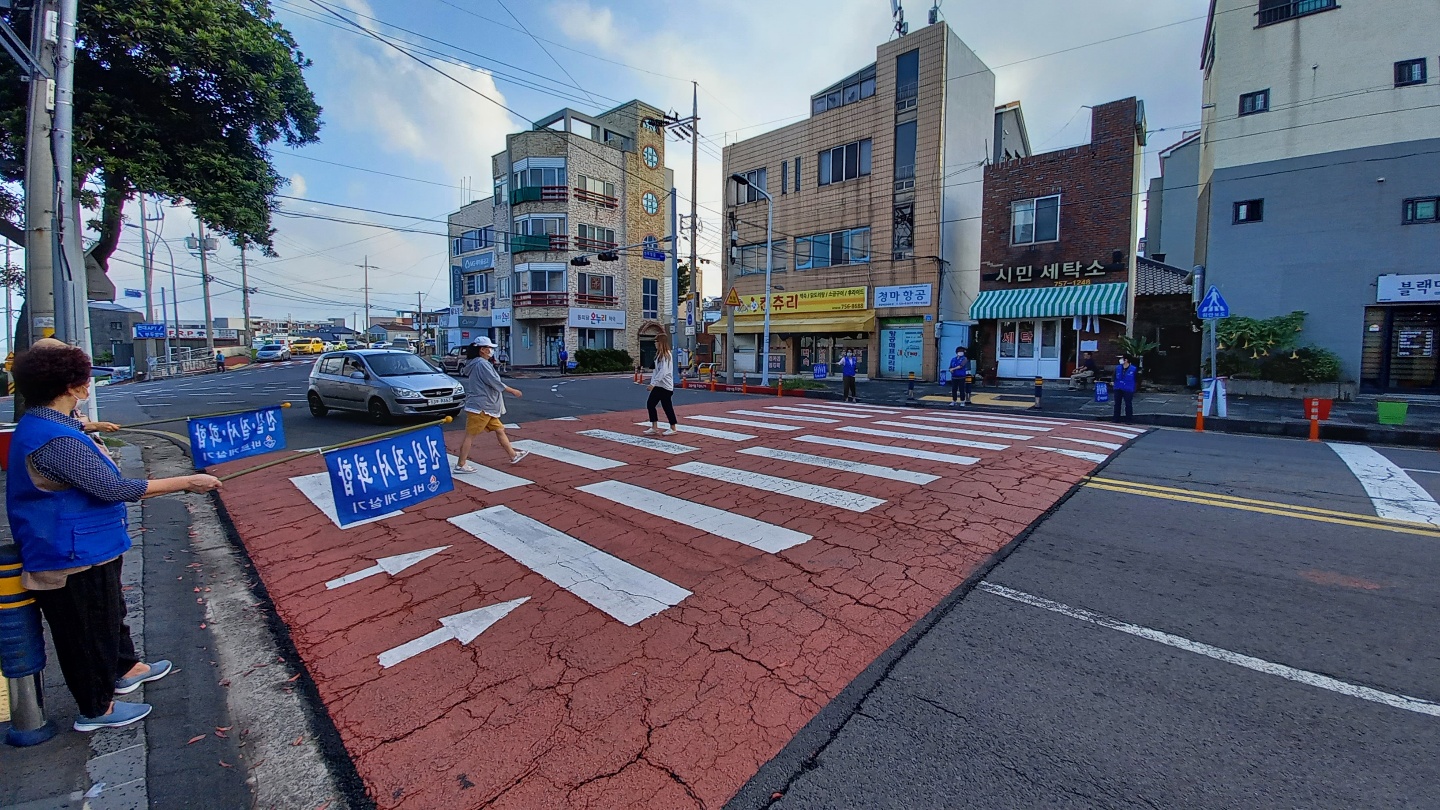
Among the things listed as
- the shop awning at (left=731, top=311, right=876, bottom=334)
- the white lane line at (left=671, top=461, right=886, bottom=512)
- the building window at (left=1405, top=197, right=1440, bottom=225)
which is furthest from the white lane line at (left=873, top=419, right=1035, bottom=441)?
the building window at (left=1405, top=197, right=1440, bottom=225)

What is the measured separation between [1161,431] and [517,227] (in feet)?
122

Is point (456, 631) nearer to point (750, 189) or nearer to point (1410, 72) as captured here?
point (1410, 72)

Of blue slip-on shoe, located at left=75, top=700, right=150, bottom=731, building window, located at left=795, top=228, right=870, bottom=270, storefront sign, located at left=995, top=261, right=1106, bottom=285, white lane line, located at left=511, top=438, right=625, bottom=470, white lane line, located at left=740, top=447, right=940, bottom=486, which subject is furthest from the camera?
building window, located at left=795, top=228, right=870, bottom=270

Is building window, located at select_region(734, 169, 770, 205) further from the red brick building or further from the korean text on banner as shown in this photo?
the korean text on banner

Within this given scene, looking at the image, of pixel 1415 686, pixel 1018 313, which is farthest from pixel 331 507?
pixel 1018 313

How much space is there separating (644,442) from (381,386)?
19.1ft

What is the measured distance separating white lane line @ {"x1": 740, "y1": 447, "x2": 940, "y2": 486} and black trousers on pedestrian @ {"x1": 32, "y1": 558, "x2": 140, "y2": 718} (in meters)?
6.50

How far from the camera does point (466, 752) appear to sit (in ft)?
8.67

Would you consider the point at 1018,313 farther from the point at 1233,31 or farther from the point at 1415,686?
the point at 1415,686

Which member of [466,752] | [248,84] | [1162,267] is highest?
[248,84]

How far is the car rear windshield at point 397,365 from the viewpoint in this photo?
12328mm

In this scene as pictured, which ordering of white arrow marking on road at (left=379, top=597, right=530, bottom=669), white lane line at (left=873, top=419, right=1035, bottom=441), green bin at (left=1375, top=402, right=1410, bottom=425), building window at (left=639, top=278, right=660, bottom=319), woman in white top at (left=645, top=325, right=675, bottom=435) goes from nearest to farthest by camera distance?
1. white arrow marking on road at (left=379, top=597, right=530, bottom=669)
2. woman in white top at (left=645, top=325, right=675, bottom=435)
3. white lane line at (left=873, top=419, right=1035, bottom=441)
4. green bin at (left=1375, top=402, right=1410, bottom=425)
5. building window at (left=639, top=278, right=660, bottom=319)

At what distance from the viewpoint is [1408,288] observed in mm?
16016

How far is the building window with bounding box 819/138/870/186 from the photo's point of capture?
25938mm
